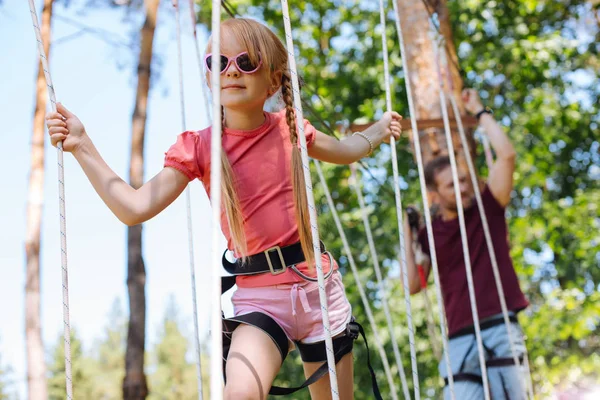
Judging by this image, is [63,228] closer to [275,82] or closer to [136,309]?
[275,82]

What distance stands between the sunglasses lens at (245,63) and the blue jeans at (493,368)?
1294mm

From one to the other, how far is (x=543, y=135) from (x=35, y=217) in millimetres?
3786

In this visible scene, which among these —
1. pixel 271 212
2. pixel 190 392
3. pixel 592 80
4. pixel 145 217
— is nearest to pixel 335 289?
pixel 271 212

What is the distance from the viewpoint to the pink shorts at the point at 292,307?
56.5 inches

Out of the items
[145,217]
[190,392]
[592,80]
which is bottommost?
[190,392]

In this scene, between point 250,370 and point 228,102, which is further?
point 228,102

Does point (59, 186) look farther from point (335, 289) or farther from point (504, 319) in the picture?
point (504, 319)

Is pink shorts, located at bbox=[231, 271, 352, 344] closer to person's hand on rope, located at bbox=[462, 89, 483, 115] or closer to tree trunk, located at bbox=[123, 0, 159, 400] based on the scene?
person's hand on rope, located at bbox=[462, 89, 483, 115]

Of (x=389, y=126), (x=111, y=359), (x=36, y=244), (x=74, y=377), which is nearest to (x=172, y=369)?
(x=111, y=359)

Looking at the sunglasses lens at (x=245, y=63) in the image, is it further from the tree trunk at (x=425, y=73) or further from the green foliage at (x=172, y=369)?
the green foliage at (x=172, y=369)

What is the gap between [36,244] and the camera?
536 centimetres

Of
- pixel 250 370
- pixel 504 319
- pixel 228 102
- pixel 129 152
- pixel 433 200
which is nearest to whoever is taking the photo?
pixel 250 370

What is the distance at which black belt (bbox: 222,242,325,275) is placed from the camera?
1.45 meters

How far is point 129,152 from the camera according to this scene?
5094mm
